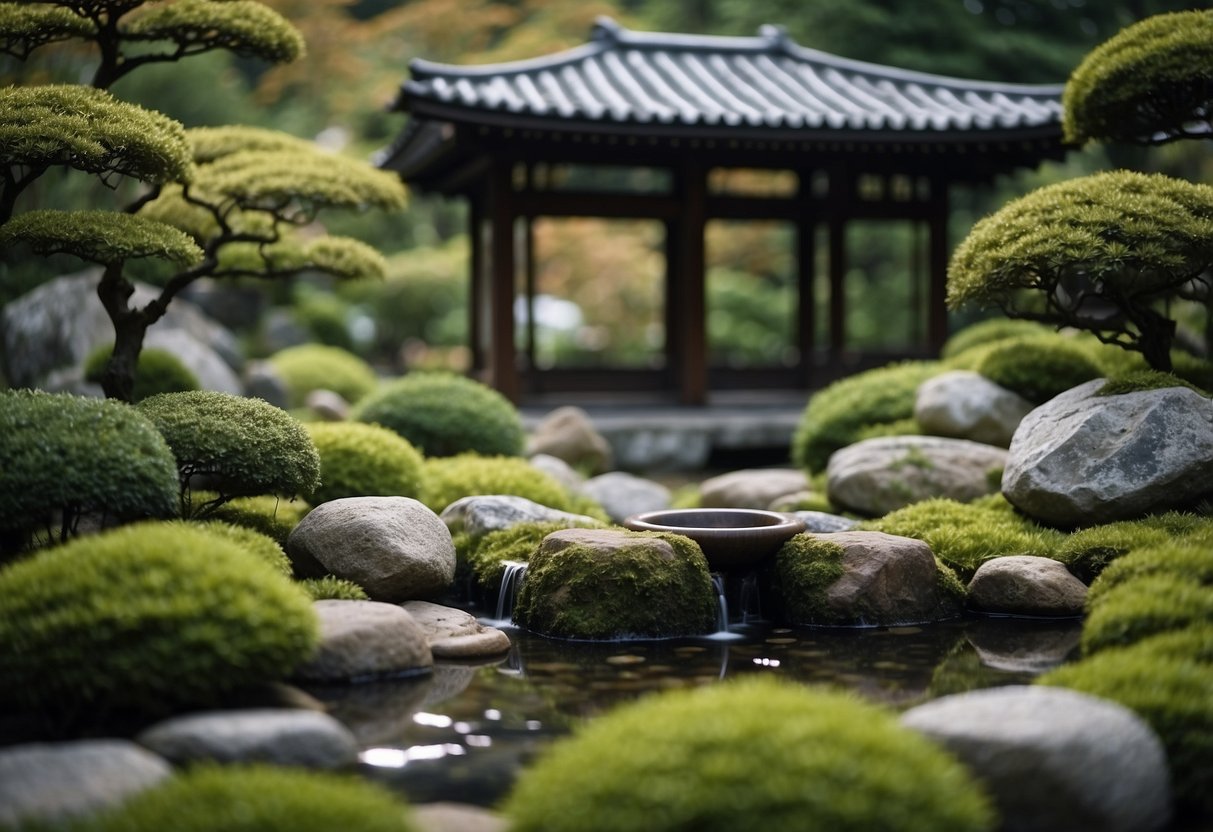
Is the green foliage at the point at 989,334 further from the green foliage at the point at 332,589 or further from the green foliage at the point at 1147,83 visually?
the green foliage at the point at 332,589

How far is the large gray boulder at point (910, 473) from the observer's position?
35.3 feet

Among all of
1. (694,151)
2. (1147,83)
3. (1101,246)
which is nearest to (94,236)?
(1101,246)

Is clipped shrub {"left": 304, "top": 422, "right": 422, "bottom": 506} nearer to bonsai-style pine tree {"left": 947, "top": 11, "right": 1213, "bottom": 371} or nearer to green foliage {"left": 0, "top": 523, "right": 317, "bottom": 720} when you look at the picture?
green foliage {"left": 0, "top": 523, "right": 317, "bottom": 720}

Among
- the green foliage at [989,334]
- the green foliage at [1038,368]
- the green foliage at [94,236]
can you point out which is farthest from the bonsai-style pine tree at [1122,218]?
the green foliage at [94,236]

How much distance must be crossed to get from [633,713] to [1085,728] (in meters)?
1.79

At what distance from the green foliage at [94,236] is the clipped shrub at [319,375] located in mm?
10330

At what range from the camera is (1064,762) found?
4730 millimetres

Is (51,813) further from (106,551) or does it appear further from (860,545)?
(860,545)

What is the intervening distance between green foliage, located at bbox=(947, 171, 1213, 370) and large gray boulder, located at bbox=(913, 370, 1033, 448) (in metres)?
1.45

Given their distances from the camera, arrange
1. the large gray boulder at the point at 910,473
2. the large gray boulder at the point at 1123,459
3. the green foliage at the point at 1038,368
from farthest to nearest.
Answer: the green foliage at the point at 1038,368 → the large gray boulder at the point at 910,473 → the large gray boulder at the point at 1123,459

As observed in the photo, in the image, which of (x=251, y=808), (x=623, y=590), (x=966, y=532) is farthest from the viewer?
(x=966, y=532)

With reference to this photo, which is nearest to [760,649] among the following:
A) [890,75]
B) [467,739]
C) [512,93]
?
[467,739]

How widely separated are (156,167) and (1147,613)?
6.95 metres

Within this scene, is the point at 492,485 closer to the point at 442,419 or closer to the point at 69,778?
the point at 442,419
